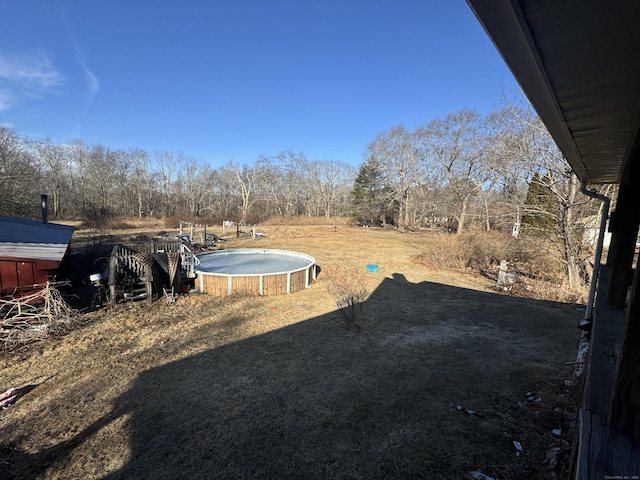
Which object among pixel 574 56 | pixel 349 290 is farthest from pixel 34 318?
pixel 574 56

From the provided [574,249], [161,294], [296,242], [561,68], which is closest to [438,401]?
[561,68]

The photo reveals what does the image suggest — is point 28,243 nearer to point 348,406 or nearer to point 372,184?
point 348,406

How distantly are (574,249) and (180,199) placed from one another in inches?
1568

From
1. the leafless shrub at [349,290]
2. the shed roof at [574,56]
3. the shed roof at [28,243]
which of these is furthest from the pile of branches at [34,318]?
the shed roof at [574,56]

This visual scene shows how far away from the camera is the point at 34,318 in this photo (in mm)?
5949

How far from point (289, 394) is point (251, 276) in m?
4.84

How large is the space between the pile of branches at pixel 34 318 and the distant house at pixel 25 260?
35 cm

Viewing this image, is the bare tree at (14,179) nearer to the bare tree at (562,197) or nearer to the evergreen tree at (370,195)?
the bare tree at (562,197)

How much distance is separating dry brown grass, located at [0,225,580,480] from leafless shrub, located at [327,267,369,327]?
29 cm

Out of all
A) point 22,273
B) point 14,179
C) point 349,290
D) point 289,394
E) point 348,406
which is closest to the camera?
point 348,406

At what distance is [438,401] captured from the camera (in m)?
3.72

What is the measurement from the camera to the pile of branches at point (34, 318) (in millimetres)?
5344

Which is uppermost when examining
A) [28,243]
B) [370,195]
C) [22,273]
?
[370,195]

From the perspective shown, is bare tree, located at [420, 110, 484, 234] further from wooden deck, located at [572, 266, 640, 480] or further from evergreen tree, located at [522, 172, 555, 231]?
wooden deck, located at [572, 266, 640, 480]
